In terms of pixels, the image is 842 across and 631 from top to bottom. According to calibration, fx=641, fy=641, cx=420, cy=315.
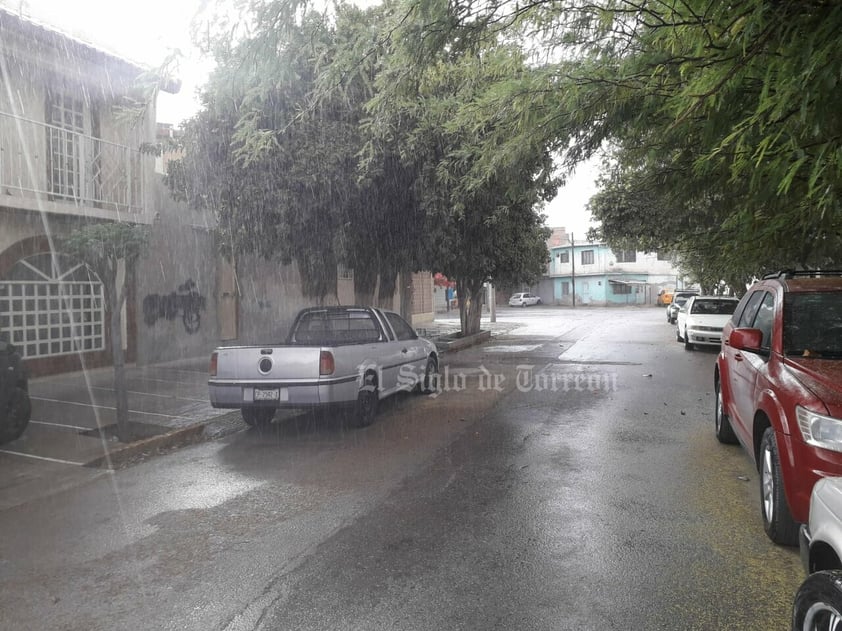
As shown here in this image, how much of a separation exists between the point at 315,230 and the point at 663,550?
8853mm

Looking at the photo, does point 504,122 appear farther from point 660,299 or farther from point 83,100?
point 660,299

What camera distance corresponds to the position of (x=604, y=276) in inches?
2438

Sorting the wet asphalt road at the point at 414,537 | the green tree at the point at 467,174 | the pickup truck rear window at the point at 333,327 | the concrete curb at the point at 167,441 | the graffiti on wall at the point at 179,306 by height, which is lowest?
the wet asphalt road at the point at 414,537

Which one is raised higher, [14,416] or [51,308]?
[51,308]

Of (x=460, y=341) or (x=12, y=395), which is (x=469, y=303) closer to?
(x=460, y=341)

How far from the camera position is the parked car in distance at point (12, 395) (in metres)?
6.82

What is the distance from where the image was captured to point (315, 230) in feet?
38.3

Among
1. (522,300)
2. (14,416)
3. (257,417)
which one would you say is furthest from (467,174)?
(522,300)

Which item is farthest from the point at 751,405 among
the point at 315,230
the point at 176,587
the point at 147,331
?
the point at 147,331

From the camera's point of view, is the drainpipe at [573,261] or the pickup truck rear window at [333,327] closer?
the pickup truck rear window at [333,327]

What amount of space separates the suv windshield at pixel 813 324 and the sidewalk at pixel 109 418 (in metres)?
6.38

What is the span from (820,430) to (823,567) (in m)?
1.16

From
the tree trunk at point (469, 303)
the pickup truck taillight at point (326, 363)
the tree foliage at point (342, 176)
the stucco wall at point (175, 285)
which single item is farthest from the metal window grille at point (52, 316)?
the tree trunk at point (469, 303)

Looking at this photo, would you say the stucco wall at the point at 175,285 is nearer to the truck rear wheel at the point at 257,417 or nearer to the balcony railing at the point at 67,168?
the balcony railing at the point at 67,168
